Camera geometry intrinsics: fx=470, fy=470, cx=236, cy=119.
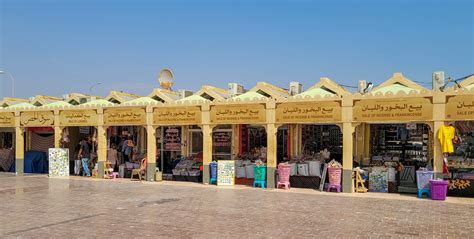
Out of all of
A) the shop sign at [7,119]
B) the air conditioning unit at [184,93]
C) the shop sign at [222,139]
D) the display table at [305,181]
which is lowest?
the display table at [305,181]

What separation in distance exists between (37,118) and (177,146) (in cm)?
668

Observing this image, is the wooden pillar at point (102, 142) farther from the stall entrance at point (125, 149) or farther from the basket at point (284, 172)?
the basket at point (284, 172)

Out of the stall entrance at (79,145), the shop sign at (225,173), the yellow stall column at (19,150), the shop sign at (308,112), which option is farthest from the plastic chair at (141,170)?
the yellow stall column at (19,150)

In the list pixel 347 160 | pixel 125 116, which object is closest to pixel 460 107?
pixel 347 160

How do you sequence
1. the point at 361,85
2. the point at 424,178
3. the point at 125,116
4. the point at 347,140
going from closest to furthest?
the point at 424,178, the point at 347,140, the point at 361,85, the point at 125,116

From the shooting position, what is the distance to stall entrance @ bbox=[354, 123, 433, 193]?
1541 cm

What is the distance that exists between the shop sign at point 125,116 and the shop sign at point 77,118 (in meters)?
0.69

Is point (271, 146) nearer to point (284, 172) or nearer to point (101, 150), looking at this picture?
point (284, 172)

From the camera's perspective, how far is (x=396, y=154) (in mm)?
18484

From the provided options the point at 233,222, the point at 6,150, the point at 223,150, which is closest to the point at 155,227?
the point at 233,222

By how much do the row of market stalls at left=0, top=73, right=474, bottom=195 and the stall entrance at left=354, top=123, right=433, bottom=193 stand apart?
1.5 inches

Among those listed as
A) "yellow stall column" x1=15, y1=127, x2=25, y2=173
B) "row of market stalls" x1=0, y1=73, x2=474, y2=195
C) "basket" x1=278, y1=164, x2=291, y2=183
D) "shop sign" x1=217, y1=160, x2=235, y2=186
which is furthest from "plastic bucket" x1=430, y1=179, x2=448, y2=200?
"yellow stall column" x1=15, y1=127, x2=25, y2=173

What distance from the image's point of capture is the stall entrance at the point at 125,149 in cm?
2042

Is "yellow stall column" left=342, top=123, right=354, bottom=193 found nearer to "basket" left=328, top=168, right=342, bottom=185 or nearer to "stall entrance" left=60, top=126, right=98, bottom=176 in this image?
"basket" left=328, top=168, right=342, bottom=185
